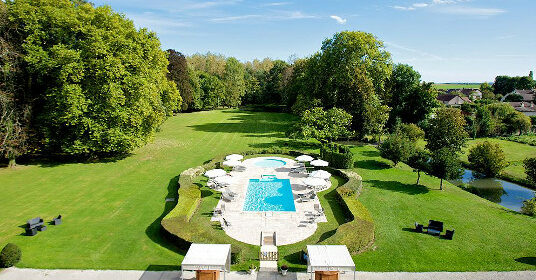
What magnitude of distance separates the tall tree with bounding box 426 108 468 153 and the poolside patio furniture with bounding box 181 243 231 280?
26986 mm

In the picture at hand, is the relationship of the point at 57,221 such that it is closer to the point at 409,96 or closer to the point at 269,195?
the point at 269,195

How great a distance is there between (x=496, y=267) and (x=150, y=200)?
23391mm

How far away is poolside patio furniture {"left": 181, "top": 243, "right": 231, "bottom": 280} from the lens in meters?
13.7

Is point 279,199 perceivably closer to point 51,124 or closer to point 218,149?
point 218,149

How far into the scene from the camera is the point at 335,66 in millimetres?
50438

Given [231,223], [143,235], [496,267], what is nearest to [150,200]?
[143,235]

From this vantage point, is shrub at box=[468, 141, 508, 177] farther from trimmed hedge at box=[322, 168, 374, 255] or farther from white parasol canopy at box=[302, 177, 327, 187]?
white parasol canopy at box=[302, 177, 327, 187]

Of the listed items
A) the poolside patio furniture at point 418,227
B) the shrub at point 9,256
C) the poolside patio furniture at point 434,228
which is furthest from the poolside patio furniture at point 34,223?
the poolside patio furniture at point 434,228

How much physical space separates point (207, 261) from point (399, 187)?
70.5 feet

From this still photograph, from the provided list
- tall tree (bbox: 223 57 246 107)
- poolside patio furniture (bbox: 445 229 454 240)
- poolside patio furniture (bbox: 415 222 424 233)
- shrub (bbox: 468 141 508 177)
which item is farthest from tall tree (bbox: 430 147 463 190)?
tall tree (bbox: 223 57 246 107)

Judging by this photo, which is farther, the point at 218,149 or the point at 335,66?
the point at 335,66

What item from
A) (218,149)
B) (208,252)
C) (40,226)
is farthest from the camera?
(218,149)

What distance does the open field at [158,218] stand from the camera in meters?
16.9

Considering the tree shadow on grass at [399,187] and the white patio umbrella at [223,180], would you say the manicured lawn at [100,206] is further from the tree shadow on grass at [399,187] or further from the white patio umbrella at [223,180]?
the tree shadow on grass at [399,187]
